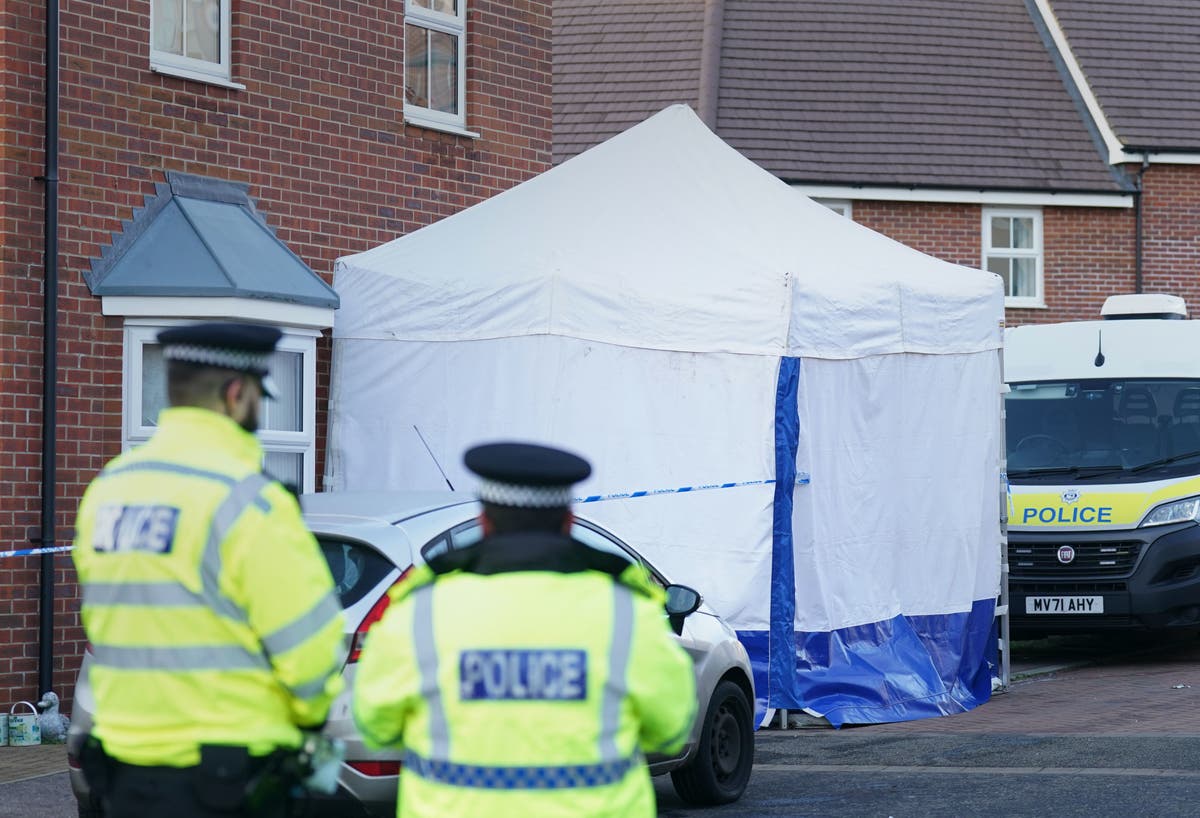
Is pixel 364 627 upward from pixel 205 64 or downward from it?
downward

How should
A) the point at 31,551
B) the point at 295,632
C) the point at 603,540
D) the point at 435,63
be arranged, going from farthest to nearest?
the point at 435,63
the point at 31,551
the point at 603,540
the point at 295,632

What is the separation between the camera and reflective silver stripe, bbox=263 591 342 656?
3920 millimetres

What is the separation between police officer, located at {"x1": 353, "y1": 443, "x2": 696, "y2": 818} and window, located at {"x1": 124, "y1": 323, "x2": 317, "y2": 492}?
27.7ft

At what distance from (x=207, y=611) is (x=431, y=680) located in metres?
0.65

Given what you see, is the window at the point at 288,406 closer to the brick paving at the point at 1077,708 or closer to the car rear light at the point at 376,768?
the brick paving at the point at 1077,708

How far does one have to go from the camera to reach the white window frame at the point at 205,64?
12.1 metres

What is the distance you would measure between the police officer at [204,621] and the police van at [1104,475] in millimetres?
11472

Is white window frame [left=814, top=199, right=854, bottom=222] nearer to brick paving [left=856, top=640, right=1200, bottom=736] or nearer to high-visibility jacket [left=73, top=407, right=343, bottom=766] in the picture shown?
brick paving [left=856, top=640, right=1200, bottom=736]

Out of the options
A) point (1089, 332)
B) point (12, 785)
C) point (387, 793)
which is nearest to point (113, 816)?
point (387, 793)

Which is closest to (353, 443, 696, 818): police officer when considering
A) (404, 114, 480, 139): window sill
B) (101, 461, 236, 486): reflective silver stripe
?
(101, 461, 236, 486): reflective silver stripe

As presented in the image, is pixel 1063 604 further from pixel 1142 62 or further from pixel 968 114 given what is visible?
pixel 1142 62

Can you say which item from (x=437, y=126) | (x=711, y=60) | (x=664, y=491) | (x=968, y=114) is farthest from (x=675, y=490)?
(x=711, y=60)

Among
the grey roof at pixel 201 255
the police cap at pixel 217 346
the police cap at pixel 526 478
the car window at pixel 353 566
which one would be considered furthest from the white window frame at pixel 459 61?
the police cap at pixel 526 478

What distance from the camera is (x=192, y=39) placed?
12.5 metres
